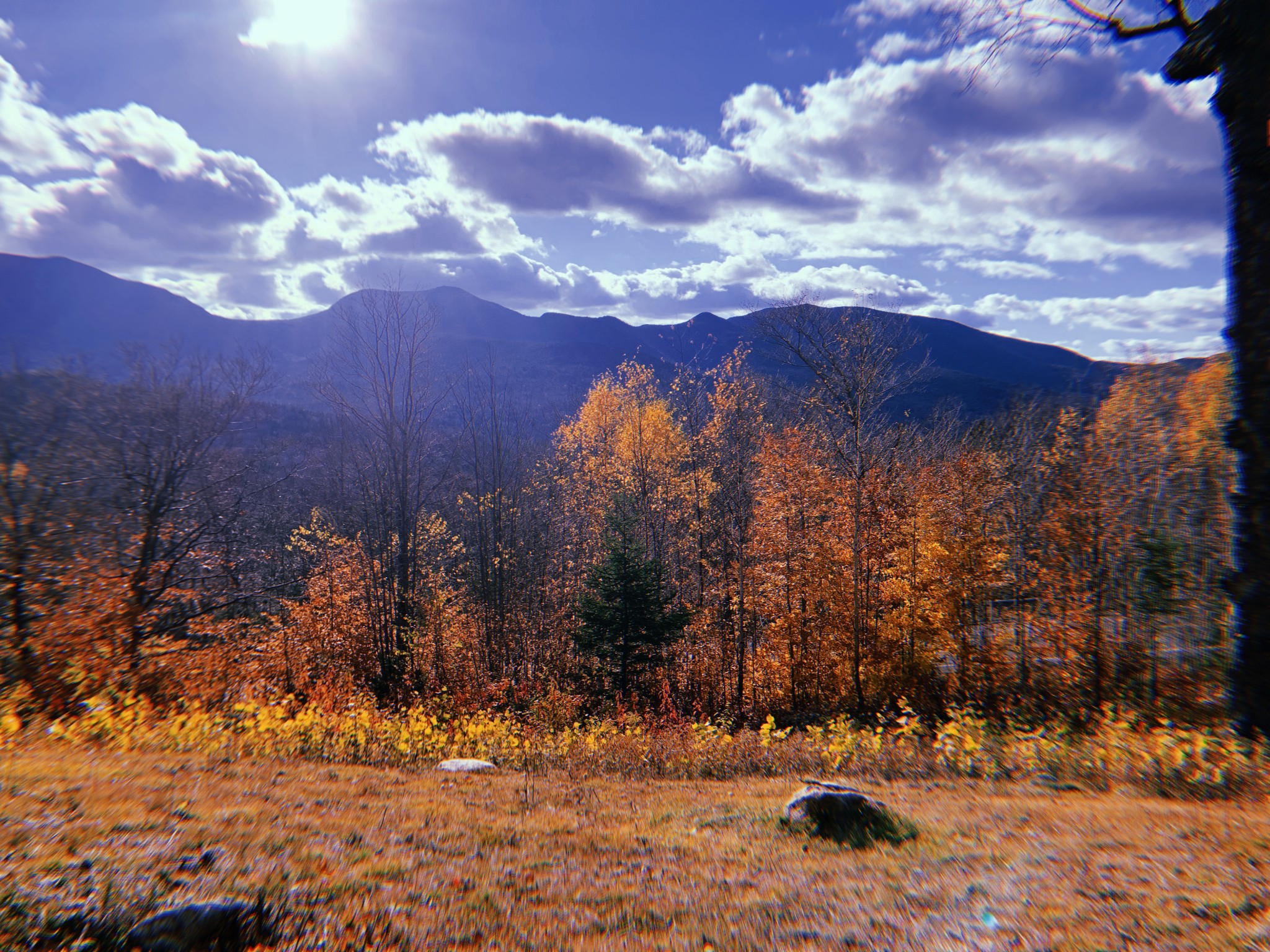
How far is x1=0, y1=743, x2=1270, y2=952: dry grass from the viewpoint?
10.8 ft

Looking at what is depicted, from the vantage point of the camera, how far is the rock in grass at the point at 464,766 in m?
8.62

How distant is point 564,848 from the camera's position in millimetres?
5180

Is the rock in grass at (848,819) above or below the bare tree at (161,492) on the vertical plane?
below

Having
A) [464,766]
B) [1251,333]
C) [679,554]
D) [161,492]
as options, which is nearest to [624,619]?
[679,554]

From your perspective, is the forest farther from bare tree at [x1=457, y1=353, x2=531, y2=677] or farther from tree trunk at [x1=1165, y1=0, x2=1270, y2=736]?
tree trunk at [x1=1165, y1=0, x2=1270, y2=736]

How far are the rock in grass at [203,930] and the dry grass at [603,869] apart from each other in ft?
0.59

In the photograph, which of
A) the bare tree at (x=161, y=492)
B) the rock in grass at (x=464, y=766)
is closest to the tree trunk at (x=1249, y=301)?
the rock in grass at (x=464, y=766)

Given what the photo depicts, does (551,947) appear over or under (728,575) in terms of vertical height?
over

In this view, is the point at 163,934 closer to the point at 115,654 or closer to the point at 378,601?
the point at 115,654

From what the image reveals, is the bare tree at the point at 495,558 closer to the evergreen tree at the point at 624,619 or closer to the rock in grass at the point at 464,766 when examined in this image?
the evergreen tree at the point at 624,619

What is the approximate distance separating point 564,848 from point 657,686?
18.1 meters

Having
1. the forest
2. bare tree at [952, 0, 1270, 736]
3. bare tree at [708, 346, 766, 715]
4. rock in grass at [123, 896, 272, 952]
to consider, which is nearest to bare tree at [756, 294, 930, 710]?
the forest

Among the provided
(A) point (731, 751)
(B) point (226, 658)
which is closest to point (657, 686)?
(A) point (731, 751)

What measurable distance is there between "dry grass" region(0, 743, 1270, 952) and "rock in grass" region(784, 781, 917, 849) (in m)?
0.17
